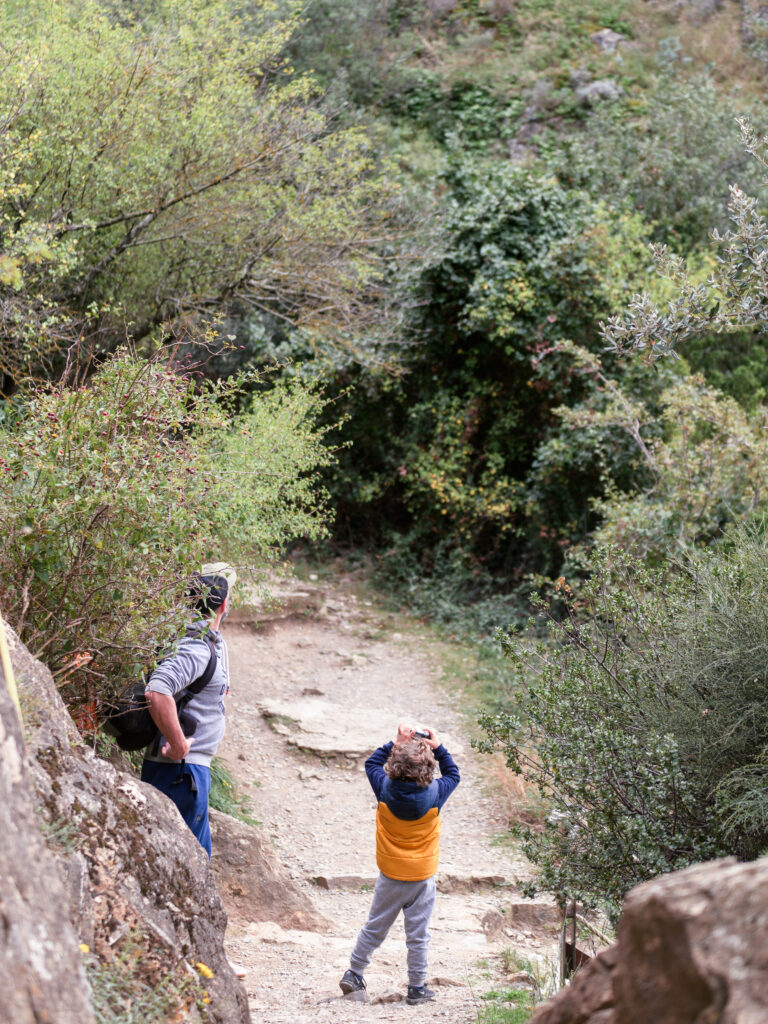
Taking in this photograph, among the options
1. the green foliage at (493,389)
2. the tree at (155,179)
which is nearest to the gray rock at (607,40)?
the green foliage at (493,389)

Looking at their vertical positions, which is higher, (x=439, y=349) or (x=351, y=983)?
(x=351, y=983)

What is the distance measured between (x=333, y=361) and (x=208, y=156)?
174 inches

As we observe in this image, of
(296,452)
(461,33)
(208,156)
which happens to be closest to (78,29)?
(208,156)

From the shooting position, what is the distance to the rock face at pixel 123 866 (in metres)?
2.94

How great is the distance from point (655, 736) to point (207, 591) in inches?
79.6

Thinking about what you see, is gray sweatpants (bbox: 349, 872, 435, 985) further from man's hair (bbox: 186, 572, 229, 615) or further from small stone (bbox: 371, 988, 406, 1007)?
man's hair (bbox: 186, 572, 229, 615)

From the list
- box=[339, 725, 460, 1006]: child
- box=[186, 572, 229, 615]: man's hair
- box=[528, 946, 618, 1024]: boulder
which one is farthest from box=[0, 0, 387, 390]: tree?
box=[528, 946, 618, 1024]: boulder

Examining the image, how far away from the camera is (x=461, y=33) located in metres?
19.7

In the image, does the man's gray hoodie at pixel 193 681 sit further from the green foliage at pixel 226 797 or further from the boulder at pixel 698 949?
the green foliage at pixel 226 797

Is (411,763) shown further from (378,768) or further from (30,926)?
(30,926)

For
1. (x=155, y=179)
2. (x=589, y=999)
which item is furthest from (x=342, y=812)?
(x=589, y=999)

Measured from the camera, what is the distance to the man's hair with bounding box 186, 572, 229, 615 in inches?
165

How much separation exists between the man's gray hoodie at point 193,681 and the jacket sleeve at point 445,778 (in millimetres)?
1113

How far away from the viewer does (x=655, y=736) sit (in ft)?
12.5
